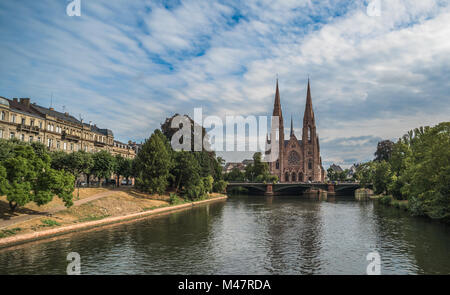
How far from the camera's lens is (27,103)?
6078 cm

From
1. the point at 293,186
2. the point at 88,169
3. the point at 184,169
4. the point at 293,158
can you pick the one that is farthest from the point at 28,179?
the point at 293,158

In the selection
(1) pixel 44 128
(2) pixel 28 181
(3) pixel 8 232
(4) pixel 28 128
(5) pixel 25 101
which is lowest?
(3) pixel 8 232

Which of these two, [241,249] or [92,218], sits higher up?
[92,218]

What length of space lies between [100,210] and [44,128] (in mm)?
28624

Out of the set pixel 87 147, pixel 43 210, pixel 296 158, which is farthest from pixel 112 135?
pixel 296 158

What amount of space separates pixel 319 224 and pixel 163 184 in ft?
92.0

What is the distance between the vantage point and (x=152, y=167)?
184 feet

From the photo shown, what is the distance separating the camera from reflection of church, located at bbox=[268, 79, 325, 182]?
6102 inches

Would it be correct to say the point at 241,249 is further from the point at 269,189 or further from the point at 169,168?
the point at 269,189

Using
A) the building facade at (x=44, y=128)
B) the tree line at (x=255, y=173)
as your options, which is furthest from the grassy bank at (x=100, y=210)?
the tree line at (x=255, y=173)

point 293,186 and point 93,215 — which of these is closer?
point 93,215

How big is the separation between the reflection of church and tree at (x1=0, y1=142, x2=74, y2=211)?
5083 inches

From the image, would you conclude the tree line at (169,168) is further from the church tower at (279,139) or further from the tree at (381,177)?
the church tower at (279,139)

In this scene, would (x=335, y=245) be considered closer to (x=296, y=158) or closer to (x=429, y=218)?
(x=429, y=218)
